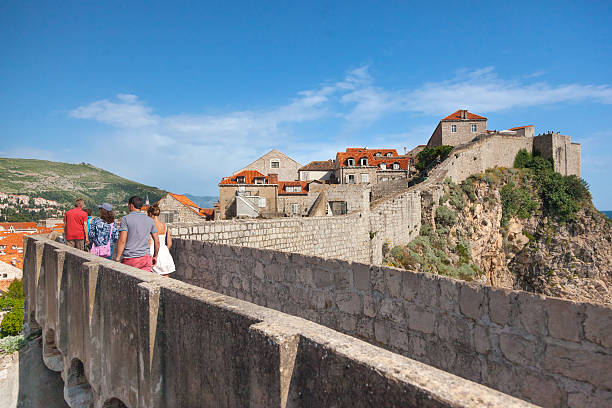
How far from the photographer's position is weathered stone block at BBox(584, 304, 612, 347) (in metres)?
2.38

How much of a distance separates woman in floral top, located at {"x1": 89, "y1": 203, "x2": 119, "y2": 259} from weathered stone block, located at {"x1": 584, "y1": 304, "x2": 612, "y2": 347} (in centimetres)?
757

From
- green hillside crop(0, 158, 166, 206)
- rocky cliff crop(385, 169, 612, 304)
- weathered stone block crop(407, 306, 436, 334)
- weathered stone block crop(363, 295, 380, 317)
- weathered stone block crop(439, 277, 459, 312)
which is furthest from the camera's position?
green hillside crop(0, 158, 166, 206)

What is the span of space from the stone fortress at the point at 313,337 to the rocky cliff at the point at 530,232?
62.2 ft

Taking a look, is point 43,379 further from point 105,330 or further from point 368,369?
point 368,369

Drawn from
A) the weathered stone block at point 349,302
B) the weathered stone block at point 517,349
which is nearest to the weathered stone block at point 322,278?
the weathered stone block at point 349,302

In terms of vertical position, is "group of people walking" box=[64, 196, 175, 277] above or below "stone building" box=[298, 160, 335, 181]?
below

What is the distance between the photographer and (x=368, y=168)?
1558 inches

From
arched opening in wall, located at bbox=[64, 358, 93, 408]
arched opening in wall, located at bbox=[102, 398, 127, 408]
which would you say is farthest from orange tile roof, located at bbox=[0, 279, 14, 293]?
arched opening in wall, located at bbox=[102, 398, 127, 408]

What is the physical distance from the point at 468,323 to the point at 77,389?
625 centimetres

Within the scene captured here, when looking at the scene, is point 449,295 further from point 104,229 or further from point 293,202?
point 293,202

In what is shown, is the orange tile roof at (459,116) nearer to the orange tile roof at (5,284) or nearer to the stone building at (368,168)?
the stone building at (368,168)

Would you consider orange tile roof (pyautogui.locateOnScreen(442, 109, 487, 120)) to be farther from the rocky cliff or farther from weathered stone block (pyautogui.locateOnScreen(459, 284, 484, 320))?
weathered stone block (pyautogui.locateOnScreen(459, 284, 484, 320))

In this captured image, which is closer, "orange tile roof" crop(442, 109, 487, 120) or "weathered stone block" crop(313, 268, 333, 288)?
"weathered stone block" crop(313, 268, 333, 288)

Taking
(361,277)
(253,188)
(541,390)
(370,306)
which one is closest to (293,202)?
(253,188)
